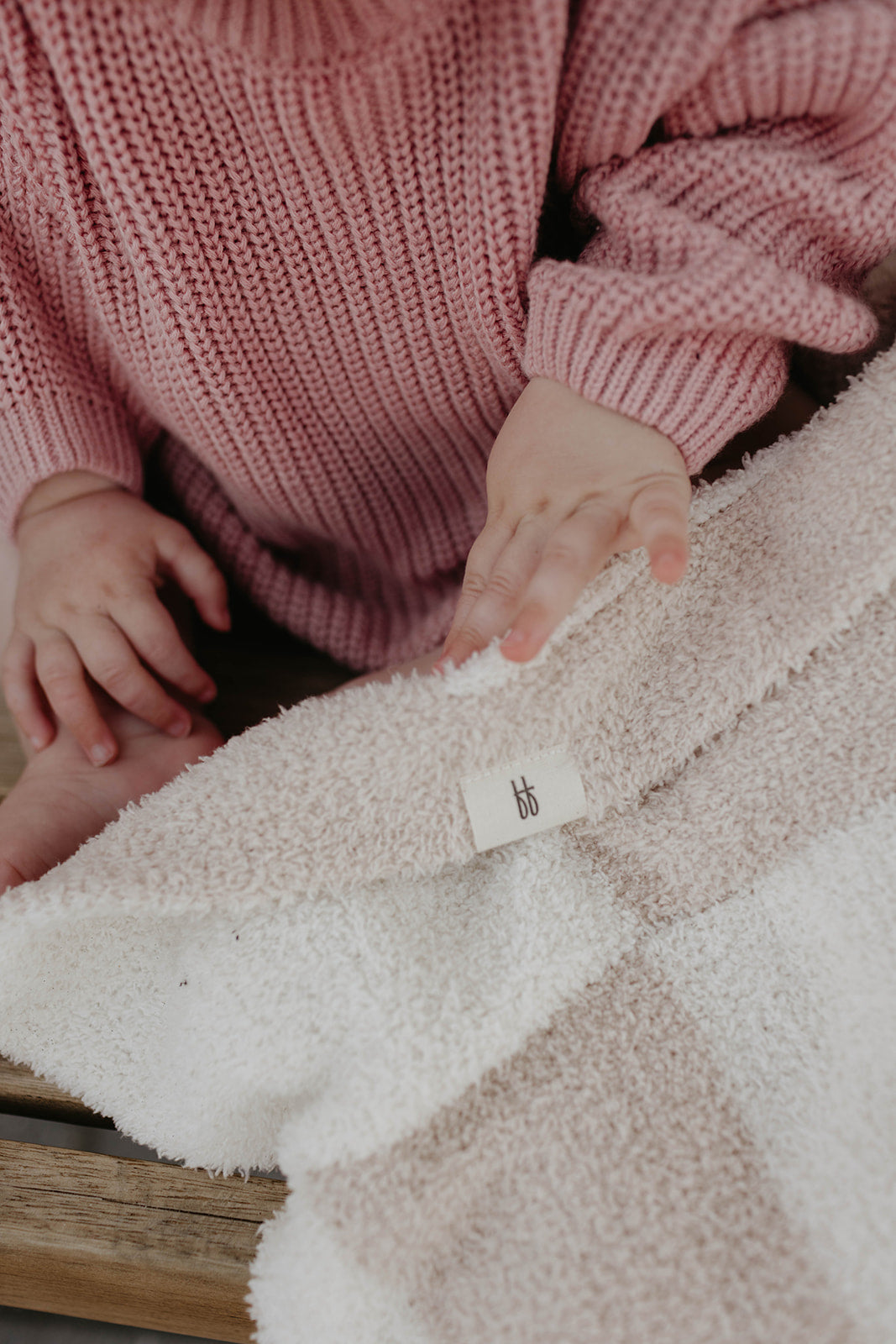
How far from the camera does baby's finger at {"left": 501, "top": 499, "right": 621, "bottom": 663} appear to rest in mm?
369

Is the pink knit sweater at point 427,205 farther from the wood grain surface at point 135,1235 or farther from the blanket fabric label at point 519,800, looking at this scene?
the wood grain surface at point 135,1235

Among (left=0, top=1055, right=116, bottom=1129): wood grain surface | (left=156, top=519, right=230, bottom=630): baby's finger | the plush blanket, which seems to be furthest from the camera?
(left=156, top=519, right=230, bottom=630): baby's finger

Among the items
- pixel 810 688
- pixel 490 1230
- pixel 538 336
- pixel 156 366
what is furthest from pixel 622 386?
pixel 490 1230

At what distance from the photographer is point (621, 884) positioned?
405 mm

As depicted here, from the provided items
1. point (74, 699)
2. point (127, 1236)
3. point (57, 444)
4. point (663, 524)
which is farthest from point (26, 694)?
point (663, 524)

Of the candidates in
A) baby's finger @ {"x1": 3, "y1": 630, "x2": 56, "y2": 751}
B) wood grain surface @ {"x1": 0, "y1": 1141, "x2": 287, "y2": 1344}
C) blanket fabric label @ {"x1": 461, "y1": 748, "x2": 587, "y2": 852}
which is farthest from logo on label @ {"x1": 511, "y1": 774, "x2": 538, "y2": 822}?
baby's finger @ {"x1": 3, "y1": 630, "x2": 56, "y2": 751}

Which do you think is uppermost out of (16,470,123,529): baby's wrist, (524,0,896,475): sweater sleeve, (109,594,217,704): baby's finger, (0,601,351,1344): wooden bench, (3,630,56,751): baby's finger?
(524,0,896,475): sweater sleeve

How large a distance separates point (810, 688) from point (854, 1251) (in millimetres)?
236

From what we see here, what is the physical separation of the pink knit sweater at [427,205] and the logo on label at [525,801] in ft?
0.65

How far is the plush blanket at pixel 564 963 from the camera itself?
1.09 ft

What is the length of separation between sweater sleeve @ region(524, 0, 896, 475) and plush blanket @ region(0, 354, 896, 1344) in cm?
7

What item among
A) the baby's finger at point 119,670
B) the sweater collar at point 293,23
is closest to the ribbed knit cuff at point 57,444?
the baby's finger at point 119,670

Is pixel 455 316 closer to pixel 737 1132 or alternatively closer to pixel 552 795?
pixel 552 795

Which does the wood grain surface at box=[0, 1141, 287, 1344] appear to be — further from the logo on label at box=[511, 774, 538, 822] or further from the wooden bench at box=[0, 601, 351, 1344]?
the logo on label at box=[511, 774, 538, 822]
